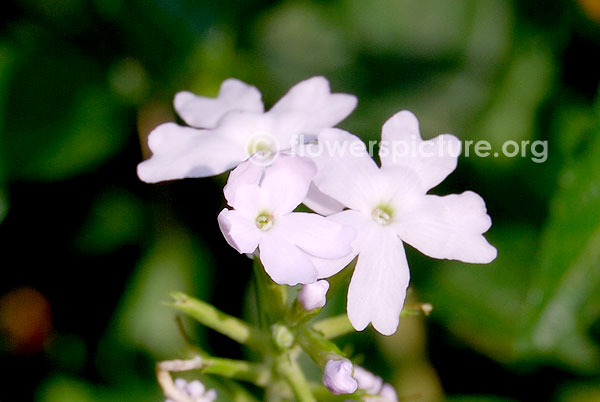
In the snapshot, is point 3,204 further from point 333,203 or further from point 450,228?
point 450,228

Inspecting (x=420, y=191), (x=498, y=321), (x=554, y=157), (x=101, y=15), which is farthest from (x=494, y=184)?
(x=101, y=15)

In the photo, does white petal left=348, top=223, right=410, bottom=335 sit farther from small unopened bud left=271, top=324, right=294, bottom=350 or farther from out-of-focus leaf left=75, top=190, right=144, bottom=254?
out-of-focus leaf left=75, top=190, right=144, bottom=254

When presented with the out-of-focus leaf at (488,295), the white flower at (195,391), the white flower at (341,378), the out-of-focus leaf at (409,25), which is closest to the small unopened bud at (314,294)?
the white flower at (341,378)

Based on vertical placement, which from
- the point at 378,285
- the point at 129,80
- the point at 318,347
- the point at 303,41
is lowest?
the point at 318,347

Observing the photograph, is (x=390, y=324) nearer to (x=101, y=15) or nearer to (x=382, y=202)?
(x=382, y=202)

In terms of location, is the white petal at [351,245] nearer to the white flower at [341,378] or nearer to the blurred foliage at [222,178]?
the white flower at [341,378]

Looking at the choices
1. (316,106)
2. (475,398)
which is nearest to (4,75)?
(316,106)

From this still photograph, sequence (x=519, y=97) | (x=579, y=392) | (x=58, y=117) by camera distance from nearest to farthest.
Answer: (x=58, y=117), (x=579, y=392), (x=519, y=97)

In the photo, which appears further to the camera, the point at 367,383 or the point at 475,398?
the point at 475,398
